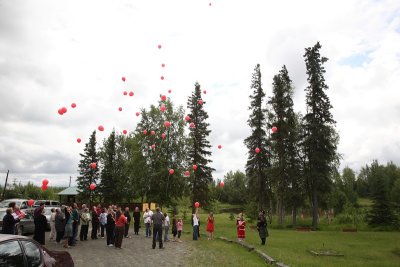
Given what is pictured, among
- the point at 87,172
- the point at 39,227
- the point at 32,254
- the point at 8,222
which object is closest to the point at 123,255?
the point at 39,227

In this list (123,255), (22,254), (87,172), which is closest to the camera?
(22,254)

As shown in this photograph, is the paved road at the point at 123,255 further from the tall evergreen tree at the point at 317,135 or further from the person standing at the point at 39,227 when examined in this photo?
the tall evergreen tree at the point at 317,135

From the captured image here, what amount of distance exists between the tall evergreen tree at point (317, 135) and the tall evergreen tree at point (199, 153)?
13451 millimetres

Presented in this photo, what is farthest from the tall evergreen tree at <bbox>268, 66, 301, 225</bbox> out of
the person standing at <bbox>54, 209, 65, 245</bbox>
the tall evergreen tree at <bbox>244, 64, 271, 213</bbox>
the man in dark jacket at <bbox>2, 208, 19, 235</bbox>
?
the man in dark jacket at <bbox>2, 208, 19, 235</bbox>

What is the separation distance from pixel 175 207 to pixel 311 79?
75.1 feet

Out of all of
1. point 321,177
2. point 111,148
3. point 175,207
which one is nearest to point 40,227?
point 175,207

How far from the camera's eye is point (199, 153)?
48.2 metres

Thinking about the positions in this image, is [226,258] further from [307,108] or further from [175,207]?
[307,108]

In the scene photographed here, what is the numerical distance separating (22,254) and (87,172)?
2228 inches

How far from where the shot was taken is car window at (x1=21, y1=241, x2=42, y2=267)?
554 centimetres

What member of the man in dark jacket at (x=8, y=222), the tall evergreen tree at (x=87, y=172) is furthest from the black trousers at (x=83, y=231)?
the tall evergreen tree at (x=87, y=172)

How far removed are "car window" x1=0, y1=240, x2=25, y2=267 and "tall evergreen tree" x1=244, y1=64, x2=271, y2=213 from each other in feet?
127

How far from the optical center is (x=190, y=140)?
44.8 metres

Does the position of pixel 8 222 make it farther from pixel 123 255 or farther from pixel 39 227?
pixel 123 255
